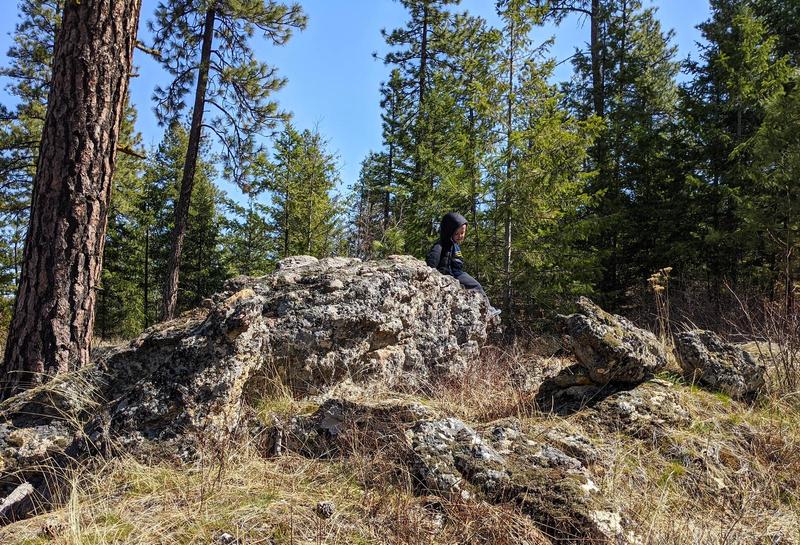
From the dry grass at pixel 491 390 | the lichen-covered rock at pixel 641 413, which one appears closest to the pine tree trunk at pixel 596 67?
the dry grass at pixel 491 390

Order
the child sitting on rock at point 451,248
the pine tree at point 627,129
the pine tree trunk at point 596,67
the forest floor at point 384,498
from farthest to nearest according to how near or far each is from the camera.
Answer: the pine tree trunk at point 596,67
the pine tree at point 627,129
the child sitting on rock at point 451,248
the forest floor at point 384,498

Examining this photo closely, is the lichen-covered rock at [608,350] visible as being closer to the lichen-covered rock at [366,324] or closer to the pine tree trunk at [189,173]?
the lichen-covered rock at [366,324]

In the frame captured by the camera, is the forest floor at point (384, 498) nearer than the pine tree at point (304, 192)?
Yes

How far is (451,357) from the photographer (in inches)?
187

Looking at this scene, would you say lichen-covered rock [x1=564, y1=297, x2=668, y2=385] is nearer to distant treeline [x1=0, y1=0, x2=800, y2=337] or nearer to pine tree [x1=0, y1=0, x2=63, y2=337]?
distant treeline [x1=0, y1=0, x2=800, y2=337]

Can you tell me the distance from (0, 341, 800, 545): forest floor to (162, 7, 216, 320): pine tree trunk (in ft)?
32.1

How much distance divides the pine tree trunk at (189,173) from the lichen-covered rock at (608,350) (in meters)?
10.7

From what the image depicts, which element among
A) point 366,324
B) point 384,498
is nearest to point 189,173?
point 366,324

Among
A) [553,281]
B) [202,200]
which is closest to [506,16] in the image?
[553,281]

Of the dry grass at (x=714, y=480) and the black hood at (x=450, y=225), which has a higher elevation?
the black hood at (x=450, y=225)

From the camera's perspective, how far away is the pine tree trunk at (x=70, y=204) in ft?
11.9

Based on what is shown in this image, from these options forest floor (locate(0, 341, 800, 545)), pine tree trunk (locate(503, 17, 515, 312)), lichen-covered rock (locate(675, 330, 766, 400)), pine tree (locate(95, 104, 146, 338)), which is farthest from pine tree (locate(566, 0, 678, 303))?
pine tree (locate(95, 104, 146, 338))

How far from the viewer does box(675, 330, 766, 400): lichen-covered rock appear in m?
3.92

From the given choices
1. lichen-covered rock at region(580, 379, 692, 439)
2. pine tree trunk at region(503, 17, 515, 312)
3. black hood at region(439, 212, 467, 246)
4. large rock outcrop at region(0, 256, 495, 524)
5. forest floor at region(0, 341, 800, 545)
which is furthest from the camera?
pine tree trunk at region(503, 17, 515, 312)
